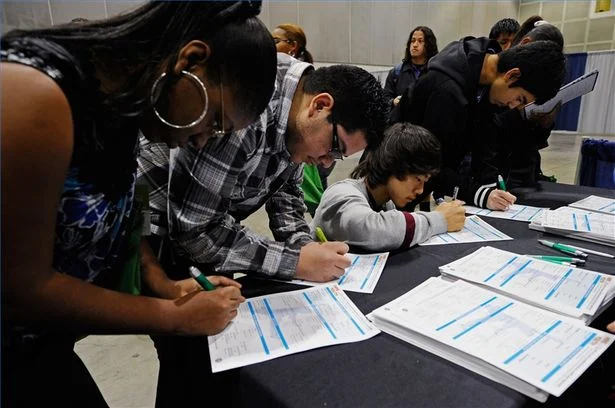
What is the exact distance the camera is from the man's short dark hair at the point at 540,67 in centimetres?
144

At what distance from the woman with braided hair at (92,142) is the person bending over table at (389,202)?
52 cm

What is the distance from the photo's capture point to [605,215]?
53.7 inches

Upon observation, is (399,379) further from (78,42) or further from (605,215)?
(605,215)

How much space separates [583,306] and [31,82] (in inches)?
36.3

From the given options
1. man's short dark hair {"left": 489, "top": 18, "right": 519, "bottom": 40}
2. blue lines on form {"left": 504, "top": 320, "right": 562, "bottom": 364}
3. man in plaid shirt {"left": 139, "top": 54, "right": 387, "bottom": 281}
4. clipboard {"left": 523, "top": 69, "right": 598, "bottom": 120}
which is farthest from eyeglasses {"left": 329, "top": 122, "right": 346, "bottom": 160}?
man's short dark hair {"left": 489, "top": 18, "right": 519, "bottom": 40}

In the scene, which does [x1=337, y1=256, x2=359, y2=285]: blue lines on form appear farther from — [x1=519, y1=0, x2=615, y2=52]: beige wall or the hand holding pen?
[x1=519, y1=0, x2=615, y2=52]: beige wall

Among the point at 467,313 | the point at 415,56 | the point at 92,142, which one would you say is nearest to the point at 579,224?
the point at 467,313

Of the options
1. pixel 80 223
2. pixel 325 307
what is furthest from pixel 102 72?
pixel 325 307

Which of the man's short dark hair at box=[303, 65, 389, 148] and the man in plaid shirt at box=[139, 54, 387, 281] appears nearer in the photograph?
the man in plaid shirt at box=[139, 54, 387, 281]

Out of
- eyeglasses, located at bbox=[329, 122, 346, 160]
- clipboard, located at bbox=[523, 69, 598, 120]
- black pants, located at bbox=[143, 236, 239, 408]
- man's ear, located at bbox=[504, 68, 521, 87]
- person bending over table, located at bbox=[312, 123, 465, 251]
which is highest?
man's ear, located at bbox=[504, 68, 521, 87]

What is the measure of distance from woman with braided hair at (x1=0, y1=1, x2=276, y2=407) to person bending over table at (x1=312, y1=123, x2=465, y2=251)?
520mm

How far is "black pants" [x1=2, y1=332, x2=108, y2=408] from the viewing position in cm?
59

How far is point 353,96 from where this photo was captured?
37.7 inches

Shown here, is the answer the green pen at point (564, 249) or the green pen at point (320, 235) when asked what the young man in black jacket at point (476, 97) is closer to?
the green pen at point (564, 249)
